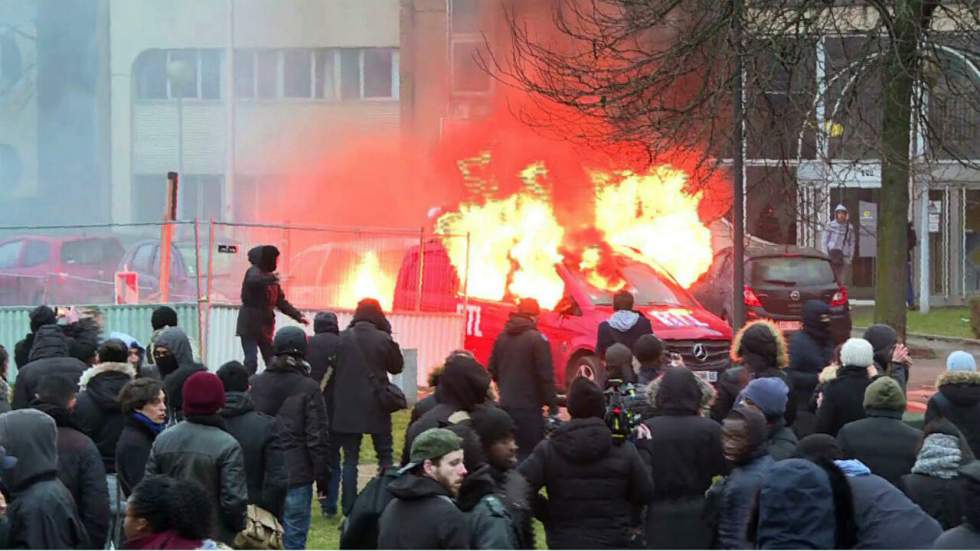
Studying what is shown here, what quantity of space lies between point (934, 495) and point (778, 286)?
50.3 ft

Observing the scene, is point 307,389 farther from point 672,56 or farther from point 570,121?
point 570,121

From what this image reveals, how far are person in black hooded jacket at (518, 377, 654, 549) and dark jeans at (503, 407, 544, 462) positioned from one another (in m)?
3.92

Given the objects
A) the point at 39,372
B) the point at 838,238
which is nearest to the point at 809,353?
the point at 39,372

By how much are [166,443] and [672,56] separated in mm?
10341

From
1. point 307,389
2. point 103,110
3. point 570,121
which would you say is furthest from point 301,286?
point 103,110

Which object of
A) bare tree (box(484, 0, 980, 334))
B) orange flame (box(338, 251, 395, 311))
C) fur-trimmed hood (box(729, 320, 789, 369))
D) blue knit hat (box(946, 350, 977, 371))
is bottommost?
blue knit hat (box(946, 350, 977, 371))

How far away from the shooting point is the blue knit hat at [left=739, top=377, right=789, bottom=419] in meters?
7.70

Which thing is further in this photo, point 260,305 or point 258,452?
point 260,305

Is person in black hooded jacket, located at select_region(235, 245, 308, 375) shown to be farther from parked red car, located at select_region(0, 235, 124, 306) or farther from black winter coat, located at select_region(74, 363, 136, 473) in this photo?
parked red car, located at select_region(0, 235, 124, 306)

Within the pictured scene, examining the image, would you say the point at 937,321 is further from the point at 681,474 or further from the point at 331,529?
the point at 681,474

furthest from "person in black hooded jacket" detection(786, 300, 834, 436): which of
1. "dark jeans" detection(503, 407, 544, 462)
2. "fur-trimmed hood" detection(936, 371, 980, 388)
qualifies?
"dark jeans" detection(503, 407, 544, 462)

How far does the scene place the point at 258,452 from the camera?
7.99 meters

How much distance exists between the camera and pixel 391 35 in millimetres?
39594

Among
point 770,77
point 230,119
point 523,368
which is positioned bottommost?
point 523,368
